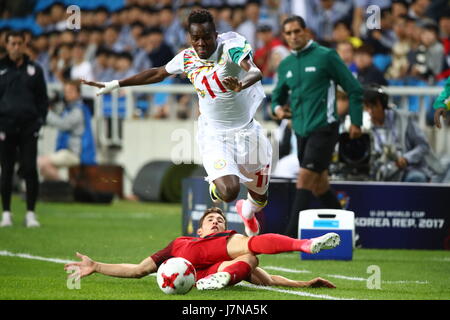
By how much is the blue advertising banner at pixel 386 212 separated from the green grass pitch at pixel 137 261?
0.27 m

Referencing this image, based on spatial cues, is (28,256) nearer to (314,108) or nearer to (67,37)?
(314,108)

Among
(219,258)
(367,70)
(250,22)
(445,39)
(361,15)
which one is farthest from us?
(250,22)

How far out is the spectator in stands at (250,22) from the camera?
21191 mm

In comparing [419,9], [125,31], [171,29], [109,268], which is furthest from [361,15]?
[109,268]

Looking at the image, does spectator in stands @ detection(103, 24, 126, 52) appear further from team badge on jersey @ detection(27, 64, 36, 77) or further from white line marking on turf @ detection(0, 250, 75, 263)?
white line marking on turf @ detection(0, 250, 75, 263)

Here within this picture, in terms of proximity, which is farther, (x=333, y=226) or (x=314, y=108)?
(x=314, y=108)

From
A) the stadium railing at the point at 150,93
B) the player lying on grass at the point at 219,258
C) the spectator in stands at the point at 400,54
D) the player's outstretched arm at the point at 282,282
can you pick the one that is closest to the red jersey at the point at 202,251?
the player lying on grass at the point at 219,258

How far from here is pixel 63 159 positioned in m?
20.3

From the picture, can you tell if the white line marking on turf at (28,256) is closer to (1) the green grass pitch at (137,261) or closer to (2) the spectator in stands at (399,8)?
(1) the green grass pitch at (137,261)

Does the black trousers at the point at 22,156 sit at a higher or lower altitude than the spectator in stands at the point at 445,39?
lower

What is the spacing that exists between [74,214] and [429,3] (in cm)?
744

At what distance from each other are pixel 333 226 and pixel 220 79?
230cm
